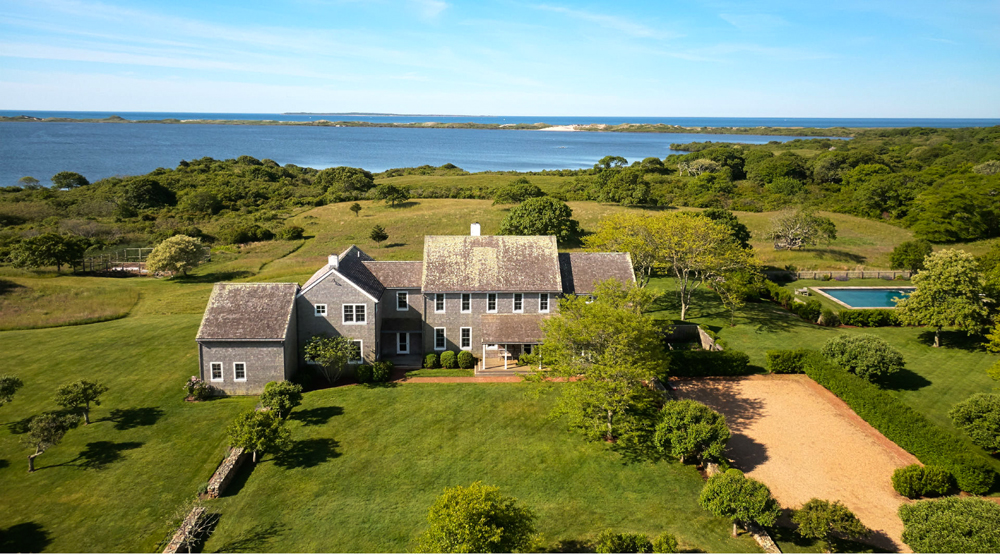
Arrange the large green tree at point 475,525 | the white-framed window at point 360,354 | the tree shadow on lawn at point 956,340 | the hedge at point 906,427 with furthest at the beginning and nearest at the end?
the tree shadow on lawn at point 956,340 < the white-framed window at point 360,354 < the hedge at point 906,427 < the large green tree at point 475,525

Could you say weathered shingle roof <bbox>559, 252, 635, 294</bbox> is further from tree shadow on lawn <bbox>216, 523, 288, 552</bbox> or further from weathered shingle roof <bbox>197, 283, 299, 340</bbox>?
tree shadow on lawn <bbox>216, 523, 288, 552</bbox>

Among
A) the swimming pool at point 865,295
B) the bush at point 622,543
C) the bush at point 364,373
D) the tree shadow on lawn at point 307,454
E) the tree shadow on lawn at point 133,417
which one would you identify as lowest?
the tree shadow on lawn at point 307,454

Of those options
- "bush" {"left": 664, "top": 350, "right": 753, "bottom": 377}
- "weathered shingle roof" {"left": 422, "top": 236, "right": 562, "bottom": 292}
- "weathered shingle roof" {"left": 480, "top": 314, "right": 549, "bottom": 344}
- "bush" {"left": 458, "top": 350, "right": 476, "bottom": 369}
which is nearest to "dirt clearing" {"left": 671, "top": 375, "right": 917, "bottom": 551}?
"bush" {"left": 664, "top": 350, "right": 753, "bottom": 377}

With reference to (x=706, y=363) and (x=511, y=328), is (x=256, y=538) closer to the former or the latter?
(x=511, y=328)

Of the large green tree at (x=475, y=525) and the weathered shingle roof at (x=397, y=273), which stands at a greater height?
the weathered shingle roof at (x=397, y=273)

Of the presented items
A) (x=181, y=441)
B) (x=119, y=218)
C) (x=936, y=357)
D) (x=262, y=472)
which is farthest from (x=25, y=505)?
(x=119, y=218)

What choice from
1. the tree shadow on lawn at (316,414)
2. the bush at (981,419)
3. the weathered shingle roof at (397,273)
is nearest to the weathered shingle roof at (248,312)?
the tree shadow on lawn at (316,414)

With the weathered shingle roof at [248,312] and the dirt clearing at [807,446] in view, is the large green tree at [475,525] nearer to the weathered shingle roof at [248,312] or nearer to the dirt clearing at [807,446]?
the dirt clearing at [807,446]
